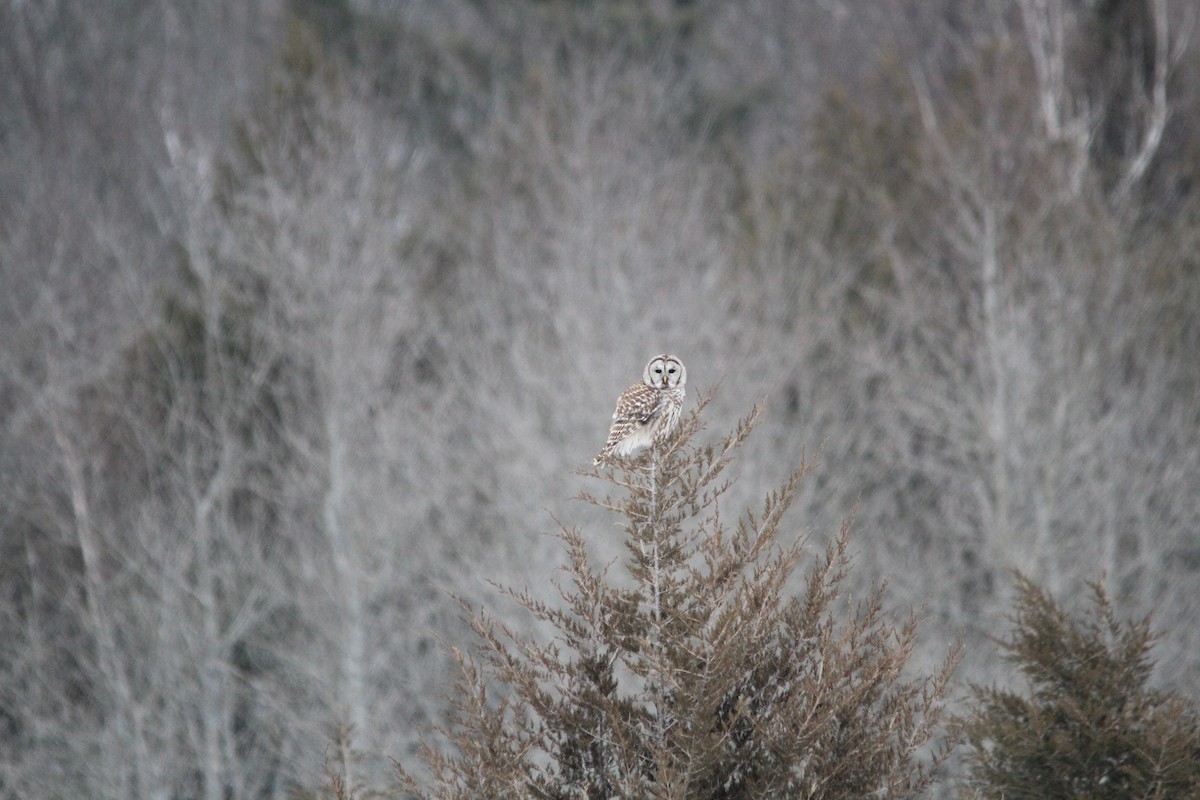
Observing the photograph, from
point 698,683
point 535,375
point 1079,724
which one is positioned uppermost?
point 535,375

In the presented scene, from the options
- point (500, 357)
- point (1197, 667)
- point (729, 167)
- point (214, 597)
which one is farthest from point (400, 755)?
point (729, 167)

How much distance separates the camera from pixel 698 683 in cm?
572

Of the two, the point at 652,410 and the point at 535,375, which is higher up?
the point at 535,375

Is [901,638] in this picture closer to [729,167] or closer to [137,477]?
[137,477]

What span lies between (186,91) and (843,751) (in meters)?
34.2

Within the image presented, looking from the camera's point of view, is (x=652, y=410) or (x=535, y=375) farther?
(x=535, y=375)

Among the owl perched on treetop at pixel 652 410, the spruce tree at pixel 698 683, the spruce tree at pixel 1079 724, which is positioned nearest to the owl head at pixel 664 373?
the owl perched on treetop at pixel 652 410

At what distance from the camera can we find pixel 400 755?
51.1ft

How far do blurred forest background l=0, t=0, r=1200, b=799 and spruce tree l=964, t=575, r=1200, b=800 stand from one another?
6.82 meters

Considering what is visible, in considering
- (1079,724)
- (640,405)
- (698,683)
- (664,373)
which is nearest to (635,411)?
(640,405)

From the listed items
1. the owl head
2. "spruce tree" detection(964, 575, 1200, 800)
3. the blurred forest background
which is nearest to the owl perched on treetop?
the owl head

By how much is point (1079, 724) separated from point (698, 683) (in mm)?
2949

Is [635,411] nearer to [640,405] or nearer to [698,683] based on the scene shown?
[640,405]

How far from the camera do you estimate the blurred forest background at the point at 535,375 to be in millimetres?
16281
